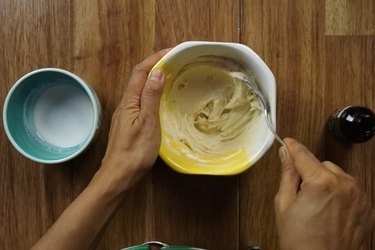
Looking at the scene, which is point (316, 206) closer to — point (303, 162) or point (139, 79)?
point (303, 162)

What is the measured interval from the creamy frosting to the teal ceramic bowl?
11 cm

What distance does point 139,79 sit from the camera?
1.96 feet

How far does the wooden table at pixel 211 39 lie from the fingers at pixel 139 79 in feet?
0.15

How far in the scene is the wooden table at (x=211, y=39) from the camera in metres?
0.65

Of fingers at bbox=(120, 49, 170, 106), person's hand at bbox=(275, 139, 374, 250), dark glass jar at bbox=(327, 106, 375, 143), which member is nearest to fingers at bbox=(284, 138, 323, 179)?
person's hand at bbox=(275, 139, 374, 250)

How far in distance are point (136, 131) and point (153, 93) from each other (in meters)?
0.06

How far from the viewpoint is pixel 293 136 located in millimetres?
646

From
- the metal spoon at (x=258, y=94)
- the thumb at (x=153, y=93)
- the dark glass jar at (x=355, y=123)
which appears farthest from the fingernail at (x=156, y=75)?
the dark glass jar at (x=355, y=123)

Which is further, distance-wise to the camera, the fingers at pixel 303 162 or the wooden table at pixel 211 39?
the wooden table at pixel 211 39

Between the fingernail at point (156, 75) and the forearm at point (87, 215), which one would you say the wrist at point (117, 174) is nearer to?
the forearm at point (87, 215)

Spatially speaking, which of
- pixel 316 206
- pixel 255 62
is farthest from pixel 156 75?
pixel 316 206

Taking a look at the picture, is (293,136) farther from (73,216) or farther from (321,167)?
(73,216)

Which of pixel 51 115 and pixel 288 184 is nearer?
pixel 288 184

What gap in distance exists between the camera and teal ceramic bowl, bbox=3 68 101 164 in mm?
602
